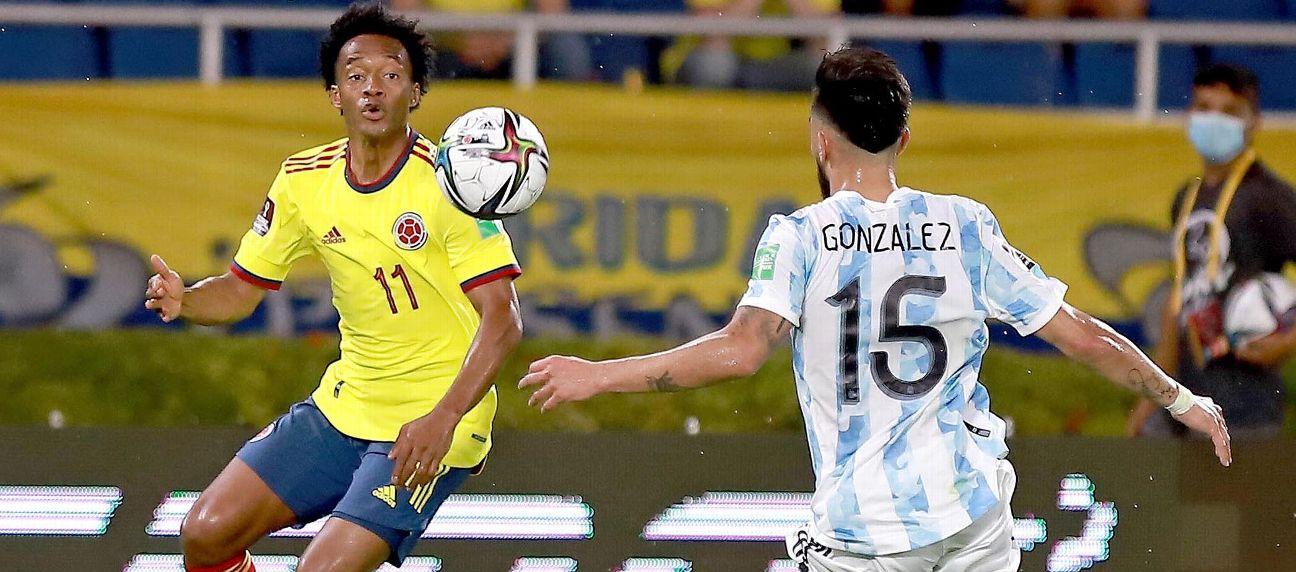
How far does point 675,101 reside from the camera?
8664 mm

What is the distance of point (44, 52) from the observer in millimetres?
9203

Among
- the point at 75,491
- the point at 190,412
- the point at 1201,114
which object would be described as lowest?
the point at 190,412

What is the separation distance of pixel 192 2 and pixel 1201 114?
199 inches

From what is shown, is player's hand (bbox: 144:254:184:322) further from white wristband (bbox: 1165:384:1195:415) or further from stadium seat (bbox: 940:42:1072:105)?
stadium seat (bbox: 940:42:1072:105)

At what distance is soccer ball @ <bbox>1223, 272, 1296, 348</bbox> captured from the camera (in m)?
7.34

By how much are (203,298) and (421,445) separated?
947 millimetres

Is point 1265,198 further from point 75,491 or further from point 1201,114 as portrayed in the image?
point 75,491

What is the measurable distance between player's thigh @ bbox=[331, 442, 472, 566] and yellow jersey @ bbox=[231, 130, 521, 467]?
104mm

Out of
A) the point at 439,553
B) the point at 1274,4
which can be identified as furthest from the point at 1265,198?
the point at 439,553

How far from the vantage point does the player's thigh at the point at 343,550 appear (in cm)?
482

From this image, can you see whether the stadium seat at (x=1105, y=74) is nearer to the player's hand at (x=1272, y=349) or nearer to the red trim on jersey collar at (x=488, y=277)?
the player's hand at (x=1272, y=349)

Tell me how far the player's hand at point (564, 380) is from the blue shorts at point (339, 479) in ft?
3.85

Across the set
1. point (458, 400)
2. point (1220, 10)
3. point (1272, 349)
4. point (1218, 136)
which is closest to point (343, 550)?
point (458, 400)

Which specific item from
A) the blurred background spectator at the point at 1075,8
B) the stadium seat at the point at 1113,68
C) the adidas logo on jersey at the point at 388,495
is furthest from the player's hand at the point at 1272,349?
the adidas logo on jersey at the point at 388,495
